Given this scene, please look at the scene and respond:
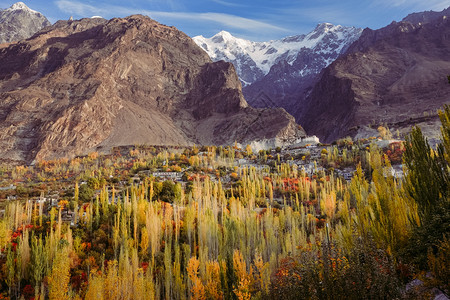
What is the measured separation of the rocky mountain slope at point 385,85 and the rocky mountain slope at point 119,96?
93.9 ft

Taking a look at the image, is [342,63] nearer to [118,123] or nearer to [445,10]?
[445,10]

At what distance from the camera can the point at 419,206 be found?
9.06 m

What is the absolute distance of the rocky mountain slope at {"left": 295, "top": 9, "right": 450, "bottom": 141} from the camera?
110875mm

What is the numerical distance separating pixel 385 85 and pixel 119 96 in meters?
126

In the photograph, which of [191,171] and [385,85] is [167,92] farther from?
[385,85]

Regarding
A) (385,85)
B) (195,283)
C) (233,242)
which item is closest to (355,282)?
(195,283)

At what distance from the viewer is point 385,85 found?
134 meters

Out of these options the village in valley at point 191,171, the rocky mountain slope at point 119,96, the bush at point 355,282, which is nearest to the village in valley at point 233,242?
the bush at point 355,282

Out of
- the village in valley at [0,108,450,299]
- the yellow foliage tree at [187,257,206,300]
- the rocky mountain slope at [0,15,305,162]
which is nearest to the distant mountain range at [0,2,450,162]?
the rocky mountain slope at [0,15,305,162]

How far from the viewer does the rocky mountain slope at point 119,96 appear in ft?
345

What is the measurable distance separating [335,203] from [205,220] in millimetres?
18441

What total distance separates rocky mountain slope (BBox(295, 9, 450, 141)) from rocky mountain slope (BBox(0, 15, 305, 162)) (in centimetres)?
2861

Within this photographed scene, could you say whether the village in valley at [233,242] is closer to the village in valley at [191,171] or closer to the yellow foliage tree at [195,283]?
the yellow foliage tree at [195,283]

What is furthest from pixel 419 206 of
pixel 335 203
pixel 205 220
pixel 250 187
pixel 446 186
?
pixel 250 187
